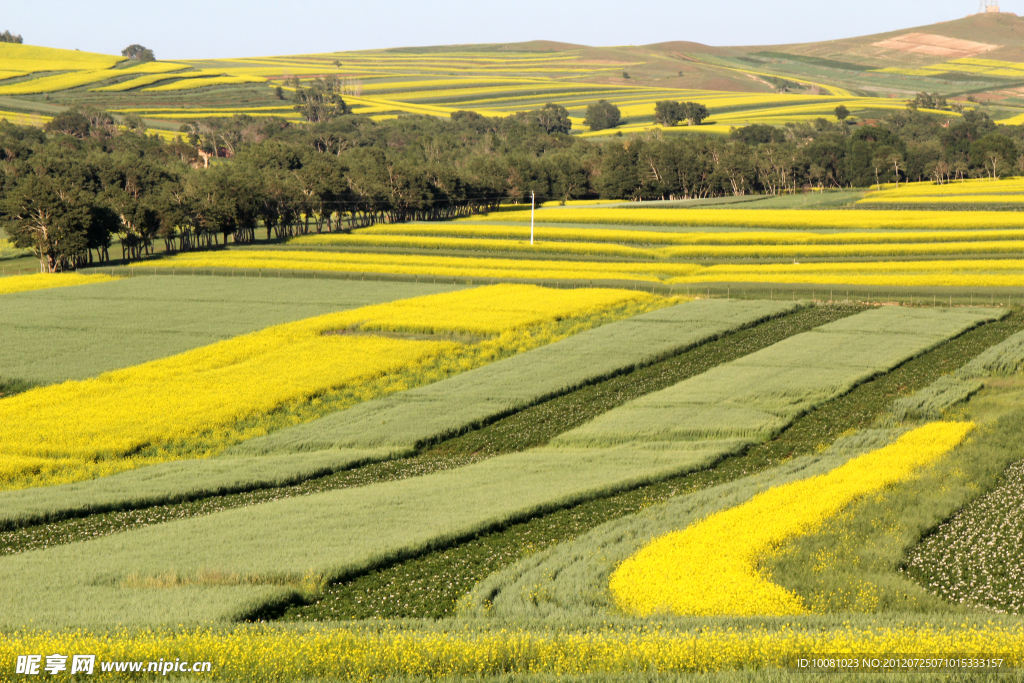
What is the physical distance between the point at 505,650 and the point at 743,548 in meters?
9.04

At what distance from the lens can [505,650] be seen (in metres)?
15.4

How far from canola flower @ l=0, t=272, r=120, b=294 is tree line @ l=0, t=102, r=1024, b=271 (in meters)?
10.0

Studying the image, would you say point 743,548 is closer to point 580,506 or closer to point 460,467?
point 580,506

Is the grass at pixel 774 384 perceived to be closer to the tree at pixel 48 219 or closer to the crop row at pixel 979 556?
the crop row at pixel 979 556

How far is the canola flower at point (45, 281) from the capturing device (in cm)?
7911

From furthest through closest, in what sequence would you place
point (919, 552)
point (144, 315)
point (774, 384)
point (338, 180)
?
point (338, 180)
point (144, 315)
point (774, 384)
point (919, 552)

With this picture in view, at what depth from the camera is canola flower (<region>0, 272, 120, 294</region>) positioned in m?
79.1

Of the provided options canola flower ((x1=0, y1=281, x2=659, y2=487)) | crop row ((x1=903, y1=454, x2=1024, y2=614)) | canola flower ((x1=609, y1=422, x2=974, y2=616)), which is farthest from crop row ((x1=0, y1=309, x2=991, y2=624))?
canola flower ((x1=0, y1=281, x2=659, y2=487))

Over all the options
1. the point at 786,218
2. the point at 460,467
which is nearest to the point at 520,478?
the point at 460,467

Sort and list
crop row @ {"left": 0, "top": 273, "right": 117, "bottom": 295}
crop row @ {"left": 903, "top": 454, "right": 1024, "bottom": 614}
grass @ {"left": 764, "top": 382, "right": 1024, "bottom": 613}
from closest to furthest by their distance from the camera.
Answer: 1. grass @ {"left": 764, "top": 382, "right": 1024, "bottom": 613}
2. crop row @ {"left": 903, "top": 454, "right": 1024, "bottom": 614}
3. crop row @ {"left": 0, "top": 273, "right": 117, "bottom": 295}

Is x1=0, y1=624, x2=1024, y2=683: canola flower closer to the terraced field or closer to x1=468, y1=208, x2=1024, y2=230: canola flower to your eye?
the terraced field

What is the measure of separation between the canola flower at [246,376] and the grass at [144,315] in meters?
3.20

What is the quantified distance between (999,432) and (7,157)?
570 ft

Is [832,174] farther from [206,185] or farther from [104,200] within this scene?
[104,200]
